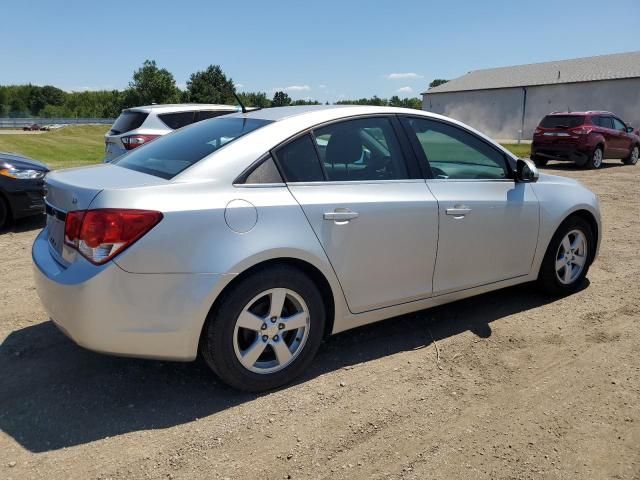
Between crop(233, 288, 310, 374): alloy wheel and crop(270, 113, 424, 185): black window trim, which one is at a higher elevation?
crop(270, 113, 424, 185): black window trim

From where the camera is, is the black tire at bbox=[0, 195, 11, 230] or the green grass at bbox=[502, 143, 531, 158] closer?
the black tire at bbox=[0, 195, 11, 230]

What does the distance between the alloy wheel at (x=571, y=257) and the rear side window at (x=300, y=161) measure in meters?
2.47

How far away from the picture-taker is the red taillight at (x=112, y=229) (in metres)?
2.71

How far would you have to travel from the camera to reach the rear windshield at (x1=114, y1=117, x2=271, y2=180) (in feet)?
10.5

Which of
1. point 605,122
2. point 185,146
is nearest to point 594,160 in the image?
point 605,122

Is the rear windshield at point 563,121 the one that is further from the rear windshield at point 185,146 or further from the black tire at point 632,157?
the rear windshield at point 185,146

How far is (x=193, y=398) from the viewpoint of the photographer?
10.3 feet

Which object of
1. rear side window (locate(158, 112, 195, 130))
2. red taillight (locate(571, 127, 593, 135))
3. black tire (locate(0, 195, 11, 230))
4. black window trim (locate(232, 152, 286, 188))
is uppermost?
rear side window (locate(158, 112, 195, 130))

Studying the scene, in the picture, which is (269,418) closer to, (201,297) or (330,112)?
(201,297)

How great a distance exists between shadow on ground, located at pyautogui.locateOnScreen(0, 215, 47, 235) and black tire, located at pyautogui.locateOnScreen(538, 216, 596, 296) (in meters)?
6.42

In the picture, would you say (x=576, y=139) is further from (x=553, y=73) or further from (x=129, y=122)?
(x=553, y=73)

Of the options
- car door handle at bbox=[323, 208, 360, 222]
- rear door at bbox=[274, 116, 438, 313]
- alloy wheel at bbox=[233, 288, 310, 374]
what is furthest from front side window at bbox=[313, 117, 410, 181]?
alloy wheel at bbox=[233, 288, 310, 374]

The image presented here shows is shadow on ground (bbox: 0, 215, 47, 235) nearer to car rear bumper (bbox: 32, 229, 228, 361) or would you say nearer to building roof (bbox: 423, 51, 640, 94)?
car rear bumper (bbox: 32, 229, 228, 361)

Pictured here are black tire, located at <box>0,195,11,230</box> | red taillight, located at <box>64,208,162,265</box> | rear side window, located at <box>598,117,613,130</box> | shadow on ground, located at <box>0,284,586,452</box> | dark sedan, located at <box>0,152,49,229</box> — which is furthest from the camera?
rear side window, located at <box>598,117,613,130</box>
